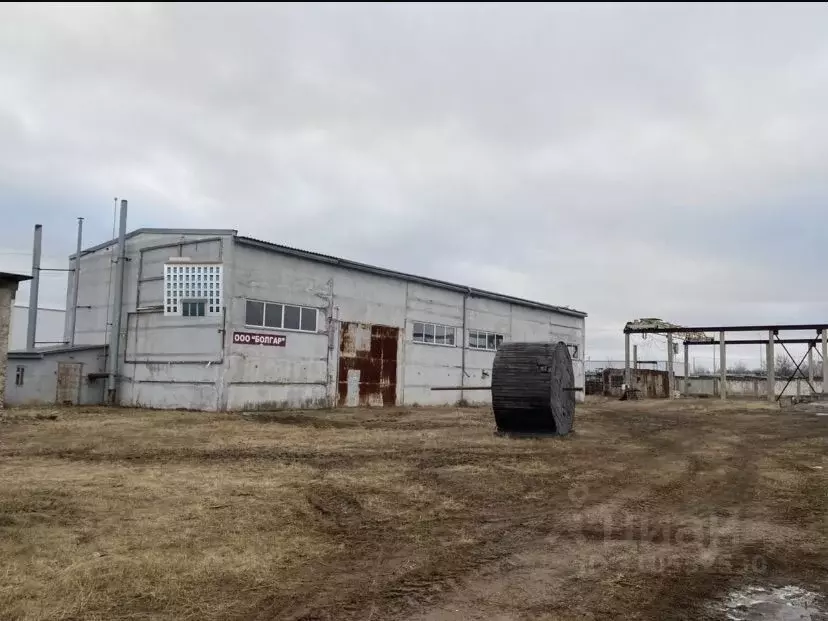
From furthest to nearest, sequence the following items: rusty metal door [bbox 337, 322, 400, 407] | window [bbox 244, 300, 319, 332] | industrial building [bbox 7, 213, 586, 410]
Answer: rusty metal door [bbox 337, 322, 400, 407], window [bbox 244, 300, 319, 332], industrial building [bbox 7, 213, 586, 410]

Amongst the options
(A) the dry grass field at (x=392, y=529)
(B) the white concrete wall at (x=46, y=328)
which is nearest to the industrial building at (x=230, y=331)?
(A) the dry grass field at (x=392, y=529)

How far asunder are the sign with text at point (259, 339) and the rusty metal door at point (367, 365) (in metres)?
3.34

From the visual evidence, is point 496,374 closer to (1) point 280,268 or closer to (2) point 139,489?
(2) point 139,489

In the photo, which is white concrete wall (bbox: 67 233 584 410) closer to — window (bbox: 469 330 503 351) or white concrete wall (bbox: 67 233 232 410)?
white concrete wall (bbox: 67 233 232 410)

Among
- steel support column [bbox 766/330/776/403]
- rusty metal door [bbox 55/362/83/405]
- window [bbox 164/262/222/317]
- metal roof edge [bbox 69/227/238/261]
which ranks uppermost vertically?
metal roof edge [bbox 69/227/238/261]

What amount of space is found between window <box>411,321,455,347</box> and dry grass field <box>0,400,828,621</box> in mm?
15920

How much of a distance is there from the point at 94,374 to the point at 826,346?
4114cm

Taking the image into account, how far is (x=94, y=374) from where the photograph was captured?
24.5m

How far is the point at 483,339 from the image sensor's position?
34.3 meters

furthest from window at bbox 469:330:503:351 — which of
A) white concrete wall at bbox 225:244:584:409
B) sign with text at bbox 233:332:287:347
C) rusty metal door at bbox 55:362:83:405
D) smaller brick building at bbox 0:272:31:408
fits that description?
smaller brick building at bbox 0:272:31:408

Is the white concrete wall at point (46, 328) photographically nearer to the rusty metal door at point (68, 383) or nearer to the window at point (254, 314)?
the rusty metal door at point (68, 383)

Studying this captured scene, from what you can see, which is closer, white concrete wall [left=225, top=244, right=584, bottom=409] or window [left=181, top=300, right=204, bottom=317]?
window [left=181, top=300, right=204, bottom=317]

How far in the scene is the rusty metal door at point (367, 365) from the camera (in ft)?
87.3

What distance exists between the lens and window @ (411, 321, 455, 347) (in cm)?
3034
